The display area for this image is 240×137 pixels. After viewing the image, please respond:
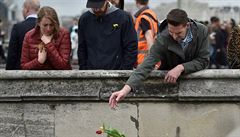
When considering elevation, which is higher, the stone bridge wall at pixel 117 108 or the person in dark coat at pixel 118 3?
the person in dark coat at pixel 118 3

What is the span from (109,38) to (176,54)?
0.94m

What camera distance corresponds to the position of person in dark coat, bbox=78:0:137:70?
6.90 meters

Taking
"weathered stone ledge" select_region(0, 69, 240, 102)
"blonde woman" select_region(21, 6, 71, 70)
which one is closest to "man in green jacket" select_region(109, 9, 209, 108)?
"weathered stone ledge" select_region(0, 69, 240, 102)

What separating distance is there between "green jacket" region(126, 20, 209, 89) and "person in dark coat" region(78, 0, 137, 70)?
0.67m

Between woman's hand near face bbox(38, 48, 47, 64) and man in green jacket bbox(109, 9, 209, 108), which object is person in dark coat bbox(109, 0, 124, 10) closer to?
woman's hand near face bbox(38, 48, 47, 64)

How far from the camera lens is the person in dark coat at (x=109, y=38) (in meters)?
6.90

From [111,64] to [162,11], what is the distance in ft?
66.6

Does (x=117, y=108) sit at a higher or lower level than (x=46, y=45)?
lower

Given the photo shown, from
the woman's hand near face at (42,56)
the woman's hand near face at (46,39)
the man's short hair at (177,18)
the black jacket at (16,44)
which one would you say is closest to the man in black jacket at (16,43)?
the black jacket at (16,44)

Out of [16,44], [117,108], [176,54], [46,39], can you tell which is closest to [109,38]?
[46,39]

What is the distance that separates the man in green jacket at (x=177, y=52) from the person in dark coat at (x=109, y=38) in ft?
2.14

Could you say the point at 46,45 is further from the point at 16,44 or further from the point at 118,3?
the point at 118,3

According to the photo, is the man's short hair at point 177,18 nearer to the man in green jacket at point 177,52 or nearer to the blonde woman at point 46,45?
the man in green jacket at point 177,52

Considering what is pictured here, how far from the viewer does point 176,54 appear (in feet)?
20.4
